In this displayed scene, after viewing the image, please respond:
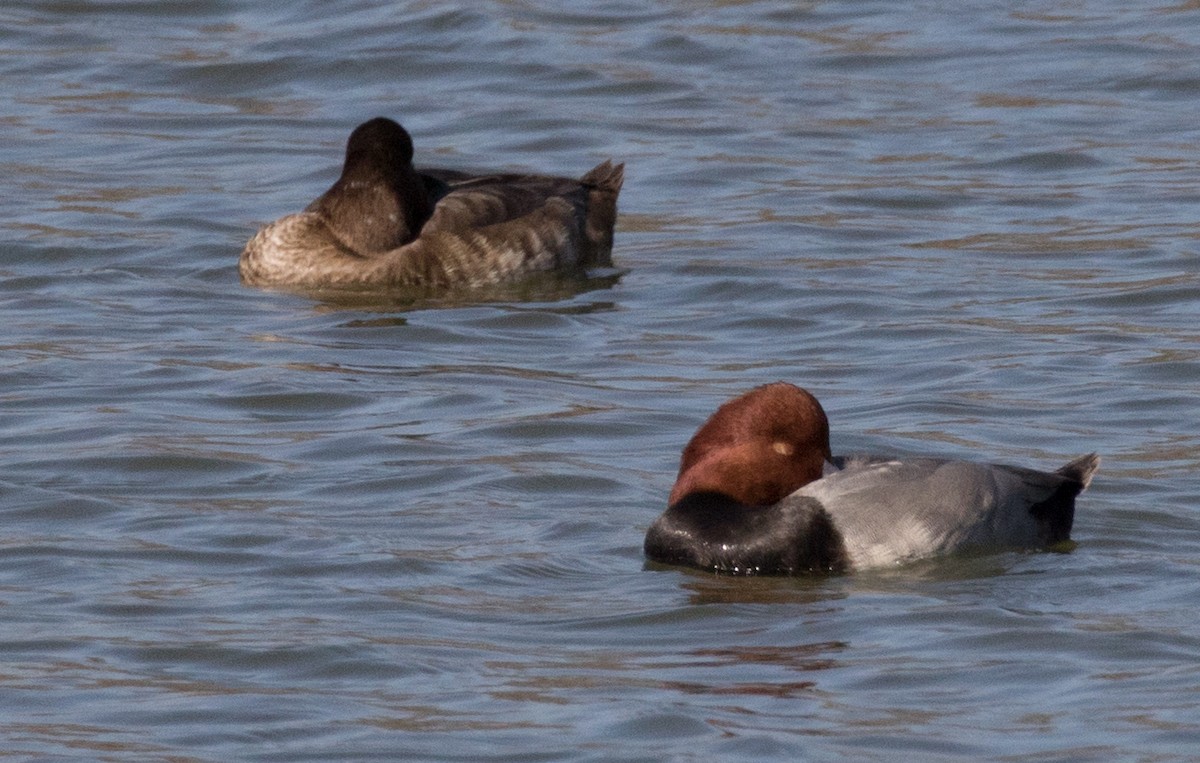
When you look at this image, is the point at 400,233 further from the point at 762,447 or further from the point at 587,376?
the point at 762,447

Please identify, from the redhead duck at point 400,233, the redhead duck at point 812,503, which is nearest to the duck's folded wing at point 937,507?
the redhead duck at point 812,503

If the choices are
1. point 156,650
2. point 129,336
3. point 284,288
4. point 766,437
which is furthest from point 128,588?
point 284,288

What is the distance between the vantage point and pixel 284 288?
13.7 metres

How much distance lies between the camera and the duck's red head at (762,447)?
877 cm

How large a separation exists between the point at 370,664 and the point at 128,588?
1.20 m

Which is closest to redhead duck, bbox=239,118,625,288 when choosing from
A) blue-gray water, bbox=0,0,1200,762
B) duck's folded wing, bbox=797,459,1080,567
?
blue-gray water, bbox=0,0,1200,762

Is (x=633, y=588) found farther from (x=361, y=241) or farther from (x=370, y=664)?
(x=361, y=241)

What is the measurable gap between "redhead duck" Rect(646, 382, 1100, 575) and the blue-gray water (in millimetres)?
108

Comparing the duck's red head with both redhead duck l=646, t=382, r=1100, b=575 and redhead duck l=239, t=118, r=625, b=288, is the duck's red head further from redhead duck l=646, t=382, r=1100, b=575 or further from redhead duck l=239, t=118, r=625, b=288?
redhead duck l=239, t=118, r=625, b=288

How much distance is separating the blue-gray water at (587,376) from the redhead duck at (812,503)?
0.11 m

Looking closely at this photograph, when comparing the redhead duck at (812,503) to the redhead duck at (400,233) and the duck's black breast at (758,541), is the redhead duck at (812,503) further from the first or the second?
the redhead duck at (400,233)

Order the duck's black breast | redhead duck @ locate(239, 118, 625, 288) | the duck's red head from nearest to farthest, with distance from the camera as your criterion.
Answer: the duck's black breast, the duck's red head, redhead duck @ locate(239, 118, 625, 288)

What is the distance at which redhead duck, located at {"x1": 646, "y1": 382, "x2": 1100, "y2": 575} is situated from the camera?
8.69 metres

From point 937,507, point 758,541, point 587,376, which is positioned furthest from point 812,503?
point 587,376
